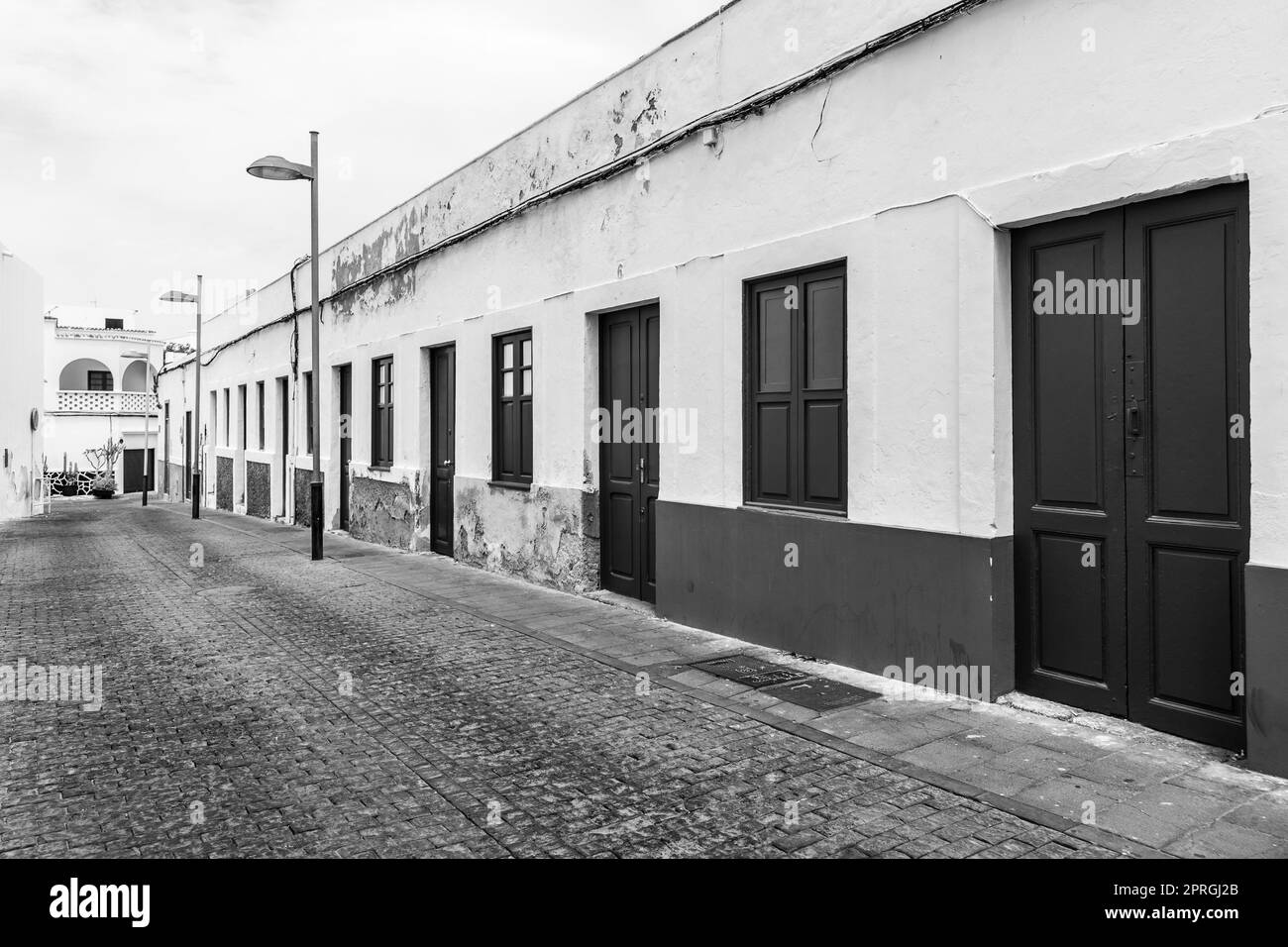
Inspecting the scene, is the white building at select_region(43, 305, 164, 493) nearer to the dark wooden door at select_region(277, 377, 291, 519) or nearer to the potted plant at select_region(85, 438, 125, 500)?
the potted plant at select_region(85, 438, 125, 500)

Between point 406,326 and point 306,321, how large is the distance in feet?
18.7

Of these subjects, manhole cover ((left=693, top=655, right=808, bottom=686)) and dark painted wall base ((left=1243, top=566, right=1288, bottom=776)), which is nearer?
dark painted wall base ((left=1243, top=566, right=1288, bottom=776))

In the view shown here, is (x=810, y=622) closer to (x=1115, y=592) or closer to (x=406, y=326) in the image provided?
(x=1115, y=592)

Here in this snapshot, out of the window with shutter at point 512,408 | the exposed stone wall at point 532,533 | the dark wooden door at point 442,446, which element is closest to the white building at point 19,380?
the dark wooden door at point 442,446

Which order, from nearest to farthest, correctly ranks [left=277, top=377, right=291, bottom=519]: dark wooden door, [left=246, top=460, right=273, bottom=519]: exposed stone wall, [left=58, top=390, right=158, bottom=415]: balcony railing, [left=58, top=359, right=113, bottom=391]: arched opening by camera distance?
1. [left=277, top=377, right=291, bottom=519]: dark wooden door
2. [left=246, top=460, right=273, bottom=519]: exposed stone wall
3. [left=58, top=390, right=158, bottom=415]: balcony railing
4. [left=58, top=359, right=113, bottom=391]: arched opening

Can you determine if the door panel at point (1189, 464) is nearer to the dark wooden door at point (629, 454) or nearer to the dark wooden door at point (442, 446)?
the dark wooden door at point (629, 454)

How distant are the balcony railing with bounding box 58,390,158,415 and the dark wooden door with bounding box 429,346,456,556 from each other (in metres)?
35.8

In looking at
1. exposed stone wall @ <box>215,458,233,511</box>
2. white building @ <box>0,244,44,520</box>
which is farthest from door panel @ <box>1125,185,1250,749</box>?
white building @ <box>0,244,44,520</box>

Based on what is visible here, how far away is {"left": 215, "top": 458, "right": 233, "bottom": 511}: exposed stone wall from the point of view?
25.6m

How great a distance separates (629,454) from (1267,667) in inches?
220

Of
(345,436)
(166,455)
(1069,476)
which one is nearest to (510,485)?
(1069,476)

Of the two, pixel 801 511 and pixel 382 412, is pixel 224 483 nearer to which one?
pixel 382 412

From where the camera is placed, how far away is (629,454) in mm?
8828

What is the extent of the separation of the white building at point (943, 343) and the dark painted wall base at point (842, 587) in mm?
23
